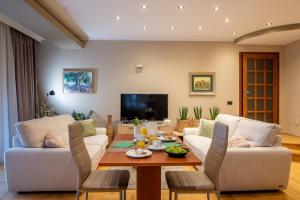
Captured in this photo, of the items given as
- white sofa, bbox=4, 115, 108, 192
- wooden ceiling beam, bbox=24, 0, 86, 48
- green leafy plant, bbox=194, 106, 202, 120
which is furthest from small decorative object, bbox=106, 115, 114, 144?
white sofa, bbox=4, 115, 108, 192

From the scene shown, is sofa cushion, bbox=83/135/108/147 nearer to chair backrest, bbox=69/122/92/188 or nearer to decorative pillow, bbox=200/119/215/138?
chair backrest, bbox=69/122/92/188

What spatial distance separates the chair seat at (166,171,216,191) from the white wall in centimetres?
462

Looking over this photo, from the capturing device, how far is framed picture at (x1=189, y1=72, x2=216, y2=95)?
19.2 feet

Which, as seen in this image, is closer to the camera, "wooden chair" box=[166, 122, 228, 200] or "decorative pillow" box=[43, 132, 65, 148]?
"wooden chair" box=[166, 122, 228, 200]

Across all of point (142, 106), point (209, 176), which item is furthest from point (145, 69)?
point (209, 176)

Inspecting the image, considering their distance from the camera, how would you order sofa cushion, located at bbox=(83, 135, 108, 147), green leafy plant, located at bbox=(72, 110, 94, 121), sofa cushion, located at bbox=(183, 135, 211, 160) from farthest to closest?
green leafy plant, located at bbox=(72, 110, 94, 121), sofa cushion, located at bbox=(83, 135, 108, 147), sofa cushion, located at bbox=(183, 135, 211, 160)

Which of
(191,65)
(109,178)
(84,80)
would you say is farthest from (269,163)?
(84,80)

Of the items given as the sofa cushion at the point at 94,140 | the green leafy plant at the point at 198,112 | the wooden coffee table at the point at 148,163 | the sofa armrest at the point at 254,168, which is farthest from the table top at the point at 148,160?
the green leafy plant at the point at 198,112

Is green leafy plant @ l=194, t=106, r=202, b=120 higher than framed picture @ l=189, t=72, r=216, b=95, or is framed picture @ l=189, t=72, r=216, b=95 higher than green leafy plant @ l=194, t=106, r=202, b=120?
framed picture @ l=189, t=72, r=216, b=95

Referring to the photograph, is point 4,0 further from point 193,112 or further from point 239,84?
point 239,84

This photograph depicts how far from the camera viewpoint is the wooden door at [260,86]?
595 cm

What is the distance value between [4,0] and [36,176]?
90.0 inches

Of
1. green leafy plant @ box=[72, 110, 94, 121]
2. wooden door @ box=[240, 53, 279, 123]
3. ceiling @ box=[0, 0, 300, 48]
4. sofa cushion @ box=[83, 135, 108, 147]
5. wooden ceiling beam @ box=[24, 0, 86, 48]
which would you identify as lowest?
sofa cushion @ box=[83, 135, 108, 147]

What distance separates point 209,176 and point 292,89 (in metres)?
4.87
